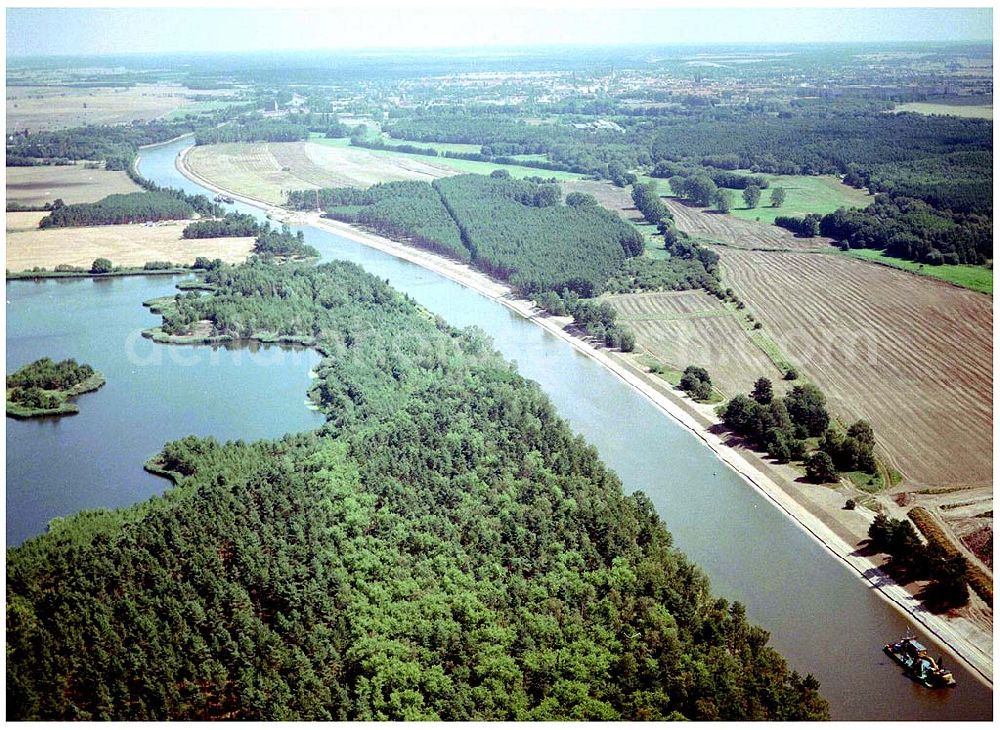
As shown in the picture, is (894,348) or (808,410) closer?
(808,410)

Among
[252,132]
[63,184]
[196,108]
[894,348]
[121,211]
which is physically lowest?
[894,348]

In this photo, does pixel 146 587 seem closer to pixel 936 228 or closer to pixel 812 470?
pixel 812 470

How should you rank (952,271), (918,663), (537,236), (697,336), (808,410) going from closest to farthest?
(918,663)
(808,410)
(697,336)
(952,271)
(537,236)

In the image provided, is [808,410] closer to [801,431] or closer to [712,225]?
[801,431]

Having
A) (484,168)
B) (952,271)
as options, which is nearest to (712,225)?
(952,271)

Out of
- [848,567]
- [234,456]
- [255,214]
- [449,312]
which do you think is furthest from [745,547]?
[255,214]
